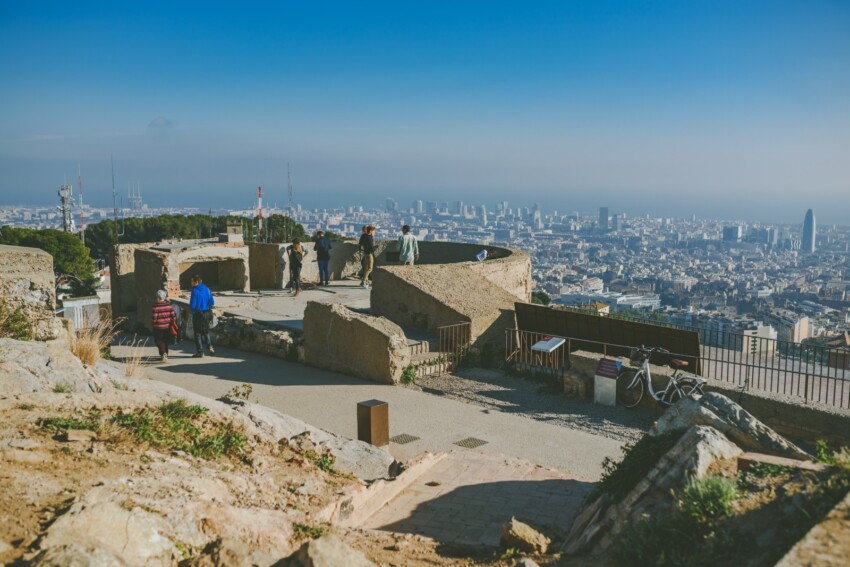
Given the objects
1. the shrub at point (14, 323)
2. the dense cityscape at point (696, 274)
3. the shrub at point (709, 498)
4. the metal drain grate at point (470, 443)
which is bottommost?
the dense cityscape at point (696, 274)

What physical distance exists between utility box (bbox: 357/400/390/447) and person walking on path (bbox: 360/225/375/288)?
11.4m

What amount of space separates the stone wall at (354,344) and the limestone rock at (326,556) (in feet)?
25.5

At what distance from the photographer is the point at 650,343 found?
497 inches

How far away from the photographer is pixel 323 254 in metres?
20.0

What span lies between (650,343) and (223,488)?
9147mm

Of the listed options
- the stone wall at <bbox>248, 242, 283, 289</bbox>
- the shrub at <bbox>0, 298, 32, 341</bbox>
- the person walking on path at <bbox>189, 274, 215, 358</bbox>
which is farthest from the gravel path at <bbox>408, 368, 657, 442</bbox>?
the stone wall at <bbox>248, 242, 283, 289</bbox>

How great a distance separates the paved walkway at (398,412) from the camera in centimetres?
885

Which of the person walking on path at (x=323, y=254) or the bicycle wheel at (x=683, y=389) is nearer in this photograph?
the bicycle wheel at (x=683, y=389)

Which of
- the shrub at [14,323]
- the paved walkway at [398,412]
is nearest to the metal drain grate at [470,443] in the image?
the paved walkway at [398,412]

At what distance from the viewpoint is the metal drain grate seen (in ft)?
29.7

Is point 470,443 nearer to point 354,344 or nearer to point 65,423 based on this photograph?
point 354,344

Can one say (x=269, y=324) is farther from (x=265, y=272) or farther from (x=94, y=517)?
(x=94, y=517)

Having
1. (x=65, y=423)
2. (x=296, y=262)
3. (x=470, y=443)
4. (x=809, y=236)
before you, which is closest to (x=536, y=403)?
(x=470, y=443)

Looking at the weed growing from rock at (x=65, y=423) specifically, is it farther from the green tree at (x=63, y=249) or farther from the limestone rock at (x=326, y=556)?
the green tree at (x=63, y=249)
